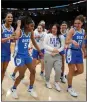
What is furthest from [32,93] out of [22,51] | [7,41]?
[7,41]

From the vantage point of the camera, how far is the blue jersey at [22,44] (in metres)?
3.67

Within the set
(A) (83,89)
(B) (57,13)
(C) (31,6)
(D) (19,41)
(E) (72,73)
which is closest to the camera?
(D) (19,41)

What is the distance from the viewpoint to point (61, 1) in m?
19.5

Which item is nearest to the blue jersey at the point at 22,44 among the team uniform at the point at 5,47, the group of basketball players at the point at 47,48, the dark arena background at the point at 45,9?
the group of basketball players at the point at 47,48

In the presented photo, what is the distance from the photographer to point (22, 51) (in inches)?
146

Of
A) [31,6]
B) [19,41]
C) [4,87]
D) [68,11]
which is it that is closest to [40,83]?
[4,87]

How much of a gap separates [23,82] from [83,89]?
1196 millimetres

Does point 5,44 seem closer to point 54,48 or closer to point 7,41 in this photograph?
point 7,41

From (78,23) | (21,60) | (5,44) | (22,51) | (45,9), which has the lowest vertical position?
(21,60)

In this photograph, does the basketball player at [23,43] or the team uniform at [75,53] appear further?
the team uniform at [75,53]

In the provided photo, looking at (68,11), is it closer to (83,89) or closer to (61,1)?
(61,1)

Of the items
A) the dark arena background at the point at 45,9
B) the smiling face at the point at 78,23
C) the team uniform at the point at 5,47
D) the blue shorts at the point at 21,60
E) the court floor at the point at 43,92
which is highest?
the dark arena background at the point at 45,9

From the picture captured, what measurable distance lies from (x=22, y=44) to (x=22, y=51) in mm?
114

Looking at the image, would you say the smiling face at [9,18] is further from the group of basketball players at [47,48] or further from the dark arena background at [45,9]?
the dark arena background at [45,9]
